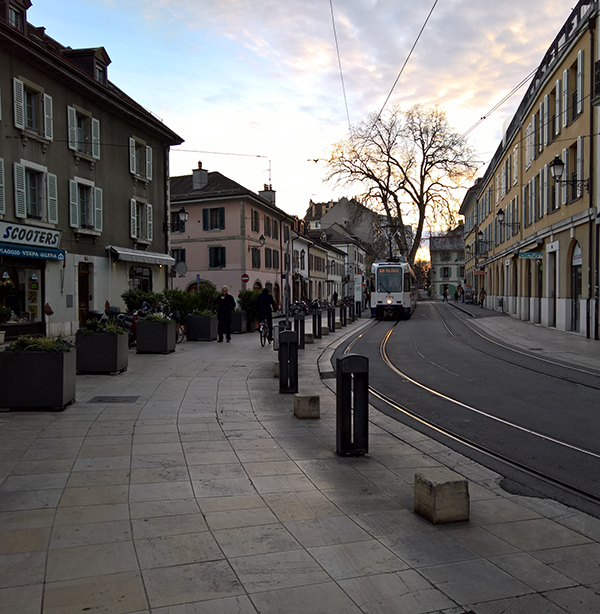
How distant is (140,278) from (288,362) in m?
18.6

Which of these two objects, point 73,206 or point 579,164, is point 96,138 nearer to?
point 73,206

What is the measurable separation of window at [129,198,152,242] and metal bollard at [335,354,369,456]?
21.6 metres

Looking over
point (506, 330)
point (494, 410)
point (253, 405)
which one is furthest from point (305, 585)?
point (506, 330)

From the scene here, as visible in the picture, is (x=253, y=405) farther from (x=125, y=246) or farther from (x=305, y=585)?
(x=125, y=246)

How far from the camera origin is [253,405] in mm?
8367

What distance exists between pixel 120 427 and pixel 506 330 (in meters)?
20.5

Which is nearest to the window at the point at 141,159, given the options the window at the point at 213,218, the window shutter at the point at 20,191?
the window shutter at the point at 20,191

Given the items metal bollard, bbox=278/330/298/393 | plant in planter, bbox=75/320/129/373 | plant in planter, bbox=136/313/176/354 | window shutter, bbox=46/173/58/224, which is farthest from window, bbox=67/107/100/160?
metal bollard, bbox=278/330/298/393

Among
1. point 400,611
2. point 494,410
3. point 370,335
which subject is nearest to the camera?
point 400,611

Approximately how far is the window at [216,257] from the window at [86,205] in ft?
63.3

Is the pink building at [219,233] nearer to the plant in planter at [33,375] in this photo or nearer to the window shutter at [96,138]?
the window shutter at [96,138]

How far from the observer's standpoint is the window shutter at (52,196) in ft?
64.3

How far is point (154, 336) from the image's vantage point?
1468 cm

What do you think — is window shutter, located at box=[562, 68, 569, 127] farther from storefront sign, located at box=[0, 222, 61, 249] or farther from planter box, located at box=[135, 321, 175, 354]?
storefront sign, located at box=[0, 222, 61, 249]
